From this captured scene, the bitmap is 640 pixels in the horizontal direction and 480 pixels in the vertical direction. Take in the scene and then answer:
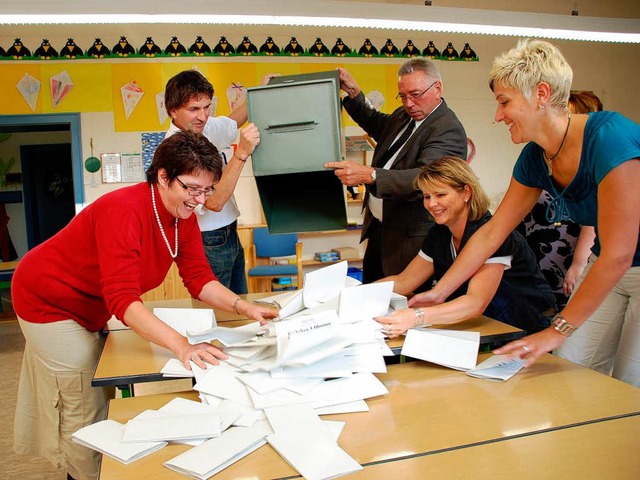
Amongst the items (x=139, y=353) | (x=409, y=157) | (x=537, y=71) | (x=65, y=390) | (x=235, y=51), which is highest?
(x=235, y=51)

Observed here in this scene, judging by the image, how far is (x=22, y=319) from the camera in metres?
1.75

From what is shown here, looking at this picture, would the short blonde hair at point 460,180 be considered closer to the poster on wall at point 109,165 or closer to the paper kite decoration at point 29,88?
the poster on wall at point 109,165

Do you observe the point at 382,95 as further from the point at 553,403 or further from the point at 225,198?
the point at 553,403

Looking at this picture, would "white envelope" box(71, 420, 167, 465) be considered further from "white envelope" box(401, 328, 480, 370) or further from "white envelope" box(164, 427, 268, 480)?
"white envelope" box(401, 328, 480, 370)

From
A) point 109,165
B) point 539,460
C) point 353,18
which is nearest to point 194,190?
point 539,460

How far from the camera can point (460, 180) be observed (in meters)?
1.96

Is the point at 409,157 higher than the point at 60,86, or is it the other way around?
the point at 60,86

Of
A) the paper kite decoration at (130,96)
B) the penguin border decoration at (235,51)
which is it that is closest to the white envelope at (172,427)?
the paper kite decoration at (130,96)

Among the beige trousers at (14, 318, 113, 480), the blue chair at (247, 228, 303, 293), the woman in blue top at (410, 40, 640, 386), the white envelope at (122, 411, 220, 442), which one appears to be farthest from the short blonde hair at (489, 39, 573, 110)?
the blue chair at (247, 228, 303, 293)

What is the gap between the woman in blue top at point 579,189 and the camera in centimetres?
136

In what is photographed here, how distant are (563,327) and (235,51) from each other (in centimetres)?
435

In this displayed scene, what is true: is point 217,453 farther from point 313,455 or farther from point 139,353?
point 139,353

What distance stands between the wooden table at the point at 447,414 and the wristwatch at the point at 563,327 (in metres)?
0.13

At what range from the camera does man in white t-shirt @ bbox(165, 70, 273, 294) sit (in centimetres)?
228
